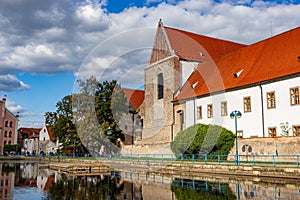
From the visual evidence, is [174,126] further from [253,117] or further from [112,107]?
[253,117]

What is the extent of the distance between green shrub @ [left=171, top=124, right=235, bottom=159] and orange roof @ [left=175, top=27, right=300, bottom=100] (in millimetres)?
5566

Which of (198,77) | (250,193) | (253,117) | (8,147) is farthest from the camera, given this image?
(8,147)

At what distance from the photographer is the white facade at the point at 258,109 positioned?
88.8 ft

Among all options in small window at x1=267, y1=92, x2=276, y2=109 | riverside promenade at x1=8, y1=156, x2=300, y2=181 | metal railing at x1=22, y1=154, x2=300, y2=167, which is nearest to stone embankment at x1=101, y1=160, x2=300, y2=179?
riverside promenade at x1=8, y1=156, x2=300, y2=181

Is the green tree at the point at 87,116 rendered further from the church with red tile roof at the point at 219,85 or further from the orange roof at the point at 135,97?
the orange roof at the point at 135,97

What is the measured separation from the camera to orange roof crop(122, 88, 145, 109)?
57.2m

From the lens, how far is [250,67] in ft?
109

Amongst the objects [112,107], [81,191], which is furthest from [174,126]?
[81,191]

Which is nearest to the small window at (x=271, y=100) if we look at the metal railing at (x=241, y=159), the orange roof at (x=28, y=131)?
the metal railing at (x=241, y=159)

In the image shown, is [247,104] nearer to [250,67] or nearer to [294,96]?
[250,67]

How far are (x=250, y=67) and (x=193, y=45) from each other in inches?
525

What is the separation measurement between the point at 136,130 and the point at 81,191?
113ft

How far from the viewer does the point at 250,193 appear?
14477 mm

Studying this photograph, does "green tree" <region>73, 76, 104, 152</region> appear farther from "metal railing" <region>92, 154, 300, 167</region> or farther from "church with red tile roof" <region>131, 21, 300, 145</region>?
"metal railing" <region>92, 154, 300, 167</region>
